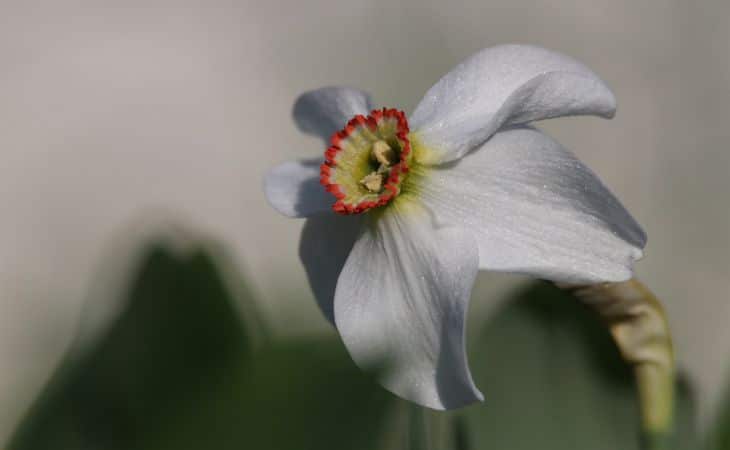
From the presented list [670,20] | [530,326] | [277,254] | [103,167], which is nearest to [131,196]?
[103,167]

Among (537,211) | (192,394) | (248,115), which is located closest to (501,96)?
(537,211)

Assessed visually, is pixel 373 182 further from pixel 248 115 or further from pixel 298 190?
pixel 248 115

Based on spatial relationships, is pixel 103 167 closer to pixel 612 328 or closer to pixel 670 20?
pixel 670 20

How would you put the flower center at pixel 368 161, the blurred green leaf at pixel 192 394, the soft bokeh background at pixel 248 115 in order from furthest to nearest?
the soft bokeh background at pixel 248 115
the flower center at pixel 368 161
the blurred green leaf at pixel 192 394

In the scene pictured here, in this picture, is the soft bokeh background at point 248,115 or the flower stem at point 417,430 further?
the soft bokeh background at point 248,115

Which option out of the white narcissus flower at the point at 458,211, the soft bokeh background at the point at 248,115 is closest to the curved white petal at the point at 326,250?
the white narcissus flower at the point at 458,211

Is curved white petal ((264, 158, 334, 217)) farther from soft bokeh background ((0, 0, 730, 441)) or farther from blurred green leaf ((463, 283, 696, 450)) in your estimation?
soft bokeh background ((0, 0, 730, 441))

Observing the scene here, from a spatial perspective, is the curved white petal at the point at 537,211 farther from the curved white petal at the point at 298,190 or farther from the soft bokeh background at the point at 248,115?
the soft bokeh background at the point at 248,115
